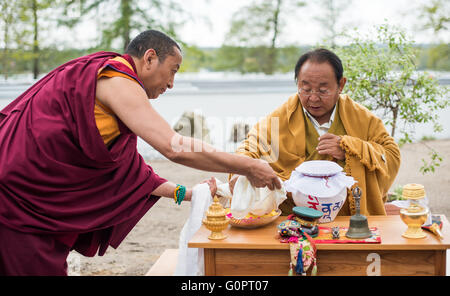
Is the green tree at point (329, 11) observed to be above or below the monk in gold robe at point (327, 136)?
above

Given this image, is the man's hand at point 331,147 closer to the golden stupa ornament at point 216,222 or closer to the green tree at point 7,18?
the golden stupa ornament at point 216,222

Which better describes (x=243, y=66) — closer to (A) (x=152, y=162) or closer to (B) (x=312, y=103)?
(A) (x=152, y=162)

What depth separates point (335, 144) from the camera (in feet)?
8.46

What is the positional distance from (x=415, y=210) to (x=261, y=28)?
8.73 meters

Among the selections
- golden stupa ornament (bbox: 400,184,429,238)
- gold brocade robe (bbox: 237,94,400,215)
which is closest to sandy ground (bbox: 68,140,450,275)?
gold brocade robe (bbox: 237,94,400,215)

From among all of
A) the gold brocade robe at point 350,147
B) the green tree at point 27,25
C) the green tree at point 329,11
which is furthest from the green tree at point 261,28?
the gold brocade robe at point 350,147

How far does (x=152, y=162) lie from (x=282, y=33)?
4455mm

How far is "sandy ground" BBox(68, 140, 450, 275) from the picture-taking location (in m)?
3.77

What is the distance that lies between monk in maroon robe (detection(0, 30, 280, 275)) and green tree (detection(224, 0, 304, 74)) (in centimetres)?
829

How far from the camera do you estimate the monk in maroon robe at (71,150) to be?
1.91 metres

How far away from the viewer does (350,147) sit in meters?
2.53

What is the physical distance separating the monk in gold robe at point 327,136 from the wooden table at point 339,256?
458mm

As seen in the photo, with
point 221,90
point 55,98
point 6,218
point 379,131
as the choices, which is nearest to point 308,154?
point 379,131

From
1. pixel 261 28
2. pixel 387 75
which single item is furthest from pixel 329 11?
pixel 387 75
